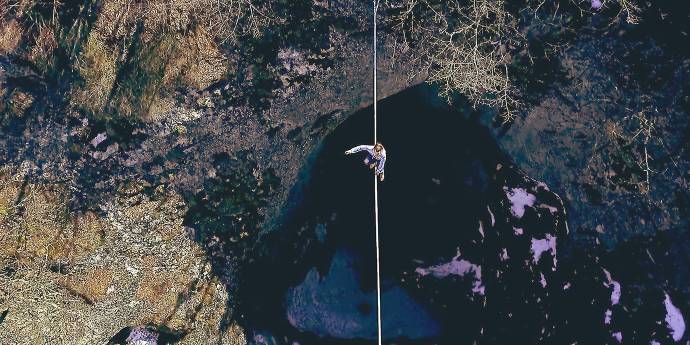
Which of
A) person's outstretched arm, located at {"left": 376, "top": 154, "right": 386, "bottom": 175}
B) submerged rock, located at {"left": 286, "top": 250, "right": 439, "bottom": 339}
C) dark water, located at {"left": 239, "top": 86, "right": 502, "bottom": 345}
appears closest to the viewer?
person's outstretched arm, located at {"left": 376, "top": 154, "right": 386, "bottom": 175}

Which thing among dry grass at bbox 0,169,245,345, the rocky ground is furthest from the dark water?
dry grass at bbox 0,169,245,345

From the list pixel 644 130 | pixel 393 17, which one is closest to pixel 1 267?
pixel 393 17

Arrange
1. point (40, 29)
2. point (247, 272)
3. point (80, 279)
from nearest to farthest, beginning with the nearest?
point (40, 29), point (80, 279), point (247, 272)

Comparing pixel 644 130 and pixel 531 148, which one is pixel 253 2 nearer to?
pixel 531 148

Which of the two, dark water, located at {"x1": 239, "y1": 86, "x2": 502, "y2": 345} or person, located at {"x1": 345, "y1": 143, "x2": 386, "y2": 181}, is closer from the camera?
person, located at {"x1": 345, "y1": 143, "x2": 386, "y2": 181}

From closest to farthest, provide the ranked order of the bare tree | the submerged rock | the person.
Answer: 1. the person
2. the bare tree
3. the submerged rock

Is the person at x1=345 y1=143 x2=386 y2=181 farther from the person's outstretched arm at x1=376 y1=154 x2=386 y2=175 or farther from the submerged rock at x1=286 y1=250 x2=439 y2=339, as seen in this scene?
the submerged rock at x1=286 y1=250 x2=439 y2=339

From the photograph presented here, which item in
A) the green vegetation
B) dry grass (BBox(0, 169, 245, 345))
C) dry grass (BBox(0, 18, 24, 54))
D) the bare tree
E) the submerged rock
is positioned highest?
the bare tree

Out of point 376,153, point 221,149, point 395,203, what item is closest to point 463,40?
point 376,153

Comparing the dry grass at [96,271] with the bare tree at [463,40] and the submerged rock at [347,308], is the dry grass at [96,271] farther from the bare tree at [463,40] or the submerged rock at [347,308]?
the bare tree at [463,40]
